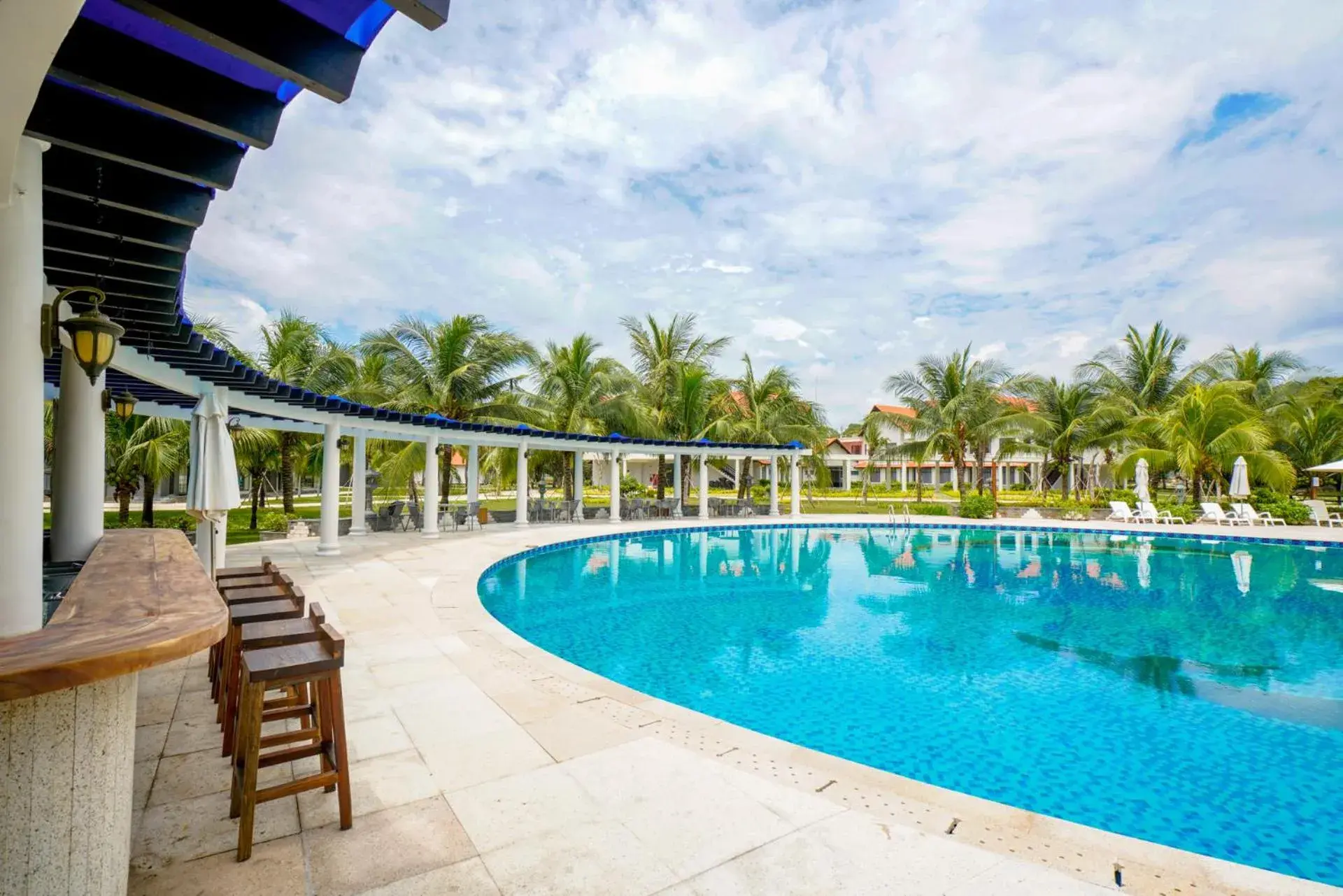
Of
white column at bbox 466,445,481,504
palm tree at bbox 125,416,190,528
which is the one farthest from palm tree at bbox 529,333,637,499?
palm tree at bbox 125,416,190,528

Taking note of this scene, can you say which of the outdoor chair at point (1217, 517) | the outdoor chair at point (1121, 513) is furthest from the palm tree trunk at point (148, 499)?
the outdoor chair at point (1217, 517)

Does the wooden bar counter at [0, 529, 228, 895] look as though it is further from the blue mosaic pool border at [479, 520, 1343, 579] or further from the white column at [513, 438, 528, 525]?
the white column at [513, 438, 528, 525]

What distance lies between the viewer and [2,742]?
174 cm

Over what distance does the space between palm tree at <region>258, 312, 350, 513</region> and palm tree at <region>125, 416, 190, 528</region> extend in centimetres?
294

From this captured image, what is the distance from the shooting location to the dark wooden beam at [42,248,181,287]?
4.49 metres

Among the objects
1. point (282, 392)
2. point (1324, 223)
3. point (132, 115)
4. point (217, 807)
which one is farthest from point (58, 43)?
point (1324, 223)

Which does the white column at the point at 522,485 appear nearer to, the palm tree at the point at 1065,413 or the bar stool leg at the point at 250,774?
the bar stool leg at the point at 250,774

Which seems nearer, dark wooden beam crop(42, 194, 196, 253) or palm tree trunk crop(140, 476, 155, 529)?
dark wooden beam crop(42, 194, 196, 253)

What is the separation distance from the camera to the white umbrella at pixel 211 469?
24.5ft

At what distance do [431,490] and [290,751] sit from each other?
14298mm

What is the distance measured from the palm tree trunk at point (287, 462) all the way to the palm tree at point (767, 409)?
15.6 meters

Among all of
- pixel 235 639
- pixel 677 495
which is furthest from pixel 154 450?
pixel 235 639

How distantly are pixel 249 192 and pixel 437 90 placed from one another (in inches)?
468

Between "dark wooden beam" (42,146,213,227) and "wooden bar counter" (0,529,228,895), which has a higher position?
"dark wooden beam" (42,146,213,227)
